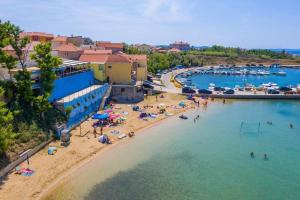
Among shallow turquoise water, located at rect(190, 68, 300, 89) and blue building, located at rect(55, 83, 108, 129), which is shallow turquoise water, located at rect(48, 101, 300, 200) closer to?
blue building, located at rect(55, 83, 108, 129)

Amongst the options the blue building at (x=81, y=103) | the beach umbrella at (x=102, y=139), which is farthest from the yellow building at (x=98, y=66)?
the beach umbrella at (x=102, y=139)

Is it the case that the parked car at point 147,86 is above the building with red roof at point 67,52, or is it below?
below

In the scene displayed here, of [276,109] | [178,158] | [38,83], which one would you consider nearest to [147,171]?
[178,158]

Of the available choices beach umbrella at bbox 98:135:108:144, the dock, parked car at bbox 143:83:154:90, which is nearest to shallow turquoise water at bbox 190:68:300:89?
the dock

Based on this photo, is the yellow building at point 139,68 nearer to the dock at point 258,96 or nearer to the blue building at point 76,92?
the dock at point 258,96

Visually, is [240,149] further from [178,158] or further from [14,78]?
[14,78]

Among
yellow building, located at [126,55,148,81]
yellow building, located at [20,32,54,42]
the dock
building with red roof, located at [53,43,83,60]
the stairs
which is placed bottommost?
the dock
